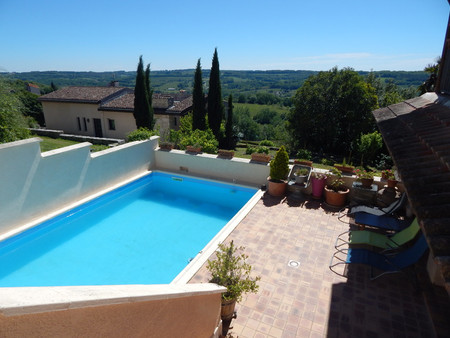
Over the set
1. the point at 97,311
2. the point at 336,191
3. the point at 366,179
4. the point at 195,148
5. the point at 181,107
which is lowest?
the point at 336,191

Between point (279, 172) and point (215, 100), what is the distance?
13.3 meters

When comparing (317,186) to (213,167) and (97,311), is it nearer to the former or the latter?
(213,167)

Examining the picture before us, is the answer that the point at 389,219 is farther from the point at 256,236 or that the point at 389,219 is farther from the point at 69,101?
the point at 69,101

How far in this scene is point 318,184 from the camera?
28.7 feet

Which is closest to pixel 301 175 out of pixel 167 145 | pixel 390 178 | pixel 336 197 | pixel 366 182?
pixel 336 197

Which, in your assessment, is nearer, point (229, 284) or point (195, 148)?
point (229, 284)

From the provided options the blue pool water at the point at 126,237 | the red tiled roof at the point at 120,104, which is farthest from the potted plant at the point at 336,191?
the red tiled roof at the point at 120,104

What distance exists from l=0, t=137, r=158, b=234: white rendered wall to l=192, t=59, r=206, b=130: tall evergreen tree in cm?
1063

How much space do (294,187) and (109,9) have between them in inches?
546

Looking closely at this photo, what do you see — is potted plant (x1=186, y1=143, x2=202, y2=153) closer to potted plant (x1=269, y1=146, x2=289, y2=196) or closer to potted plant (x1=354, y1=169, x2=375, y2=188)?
potted plant (x1=269, y1=146, x2=289, y2=196)

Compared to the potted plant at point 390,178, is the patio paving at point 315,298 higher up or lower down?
lower down

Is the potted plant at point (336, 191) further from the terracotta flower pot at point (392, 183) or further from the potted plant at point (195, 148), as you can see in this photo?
the potted plant at point (195, 148)

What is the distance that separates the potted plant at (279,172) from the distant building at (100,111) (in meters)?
16.1

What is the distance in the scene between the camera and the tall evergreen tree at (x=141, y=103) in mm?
20094
